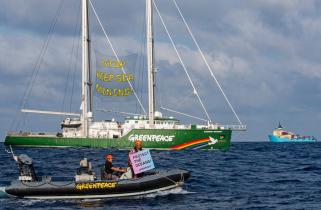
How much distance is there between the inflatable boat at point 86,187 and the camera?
2722cm

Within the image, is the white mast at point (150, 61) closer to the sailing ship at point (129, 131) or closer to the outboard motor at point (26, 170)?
the sailing ship at point (129, 131)

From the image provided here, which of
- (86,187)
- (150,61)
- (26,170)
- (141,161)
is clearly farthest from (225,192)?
(150,61)

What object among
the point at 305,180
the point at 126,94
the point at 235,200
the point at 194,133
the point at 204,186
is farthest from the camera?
the point at 126,94

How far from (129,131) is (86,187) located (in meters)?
41.1

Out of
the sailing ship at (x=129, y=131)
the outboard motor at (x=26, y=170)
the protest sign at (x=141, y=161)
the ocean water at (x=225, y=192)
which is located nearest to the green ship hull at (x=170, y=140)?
the sailing ship at (x=129, y=131)

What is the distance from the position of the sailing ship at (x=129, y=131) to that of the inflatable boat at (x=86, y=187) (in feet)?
128

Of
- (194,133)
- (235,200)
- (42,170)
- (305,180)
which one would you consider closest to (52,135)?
(194,133)

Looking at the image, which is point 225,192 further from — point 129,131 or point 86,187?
point 129,131

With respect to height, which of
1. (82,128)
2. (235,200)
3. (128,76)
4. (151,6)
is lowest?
(235,200)

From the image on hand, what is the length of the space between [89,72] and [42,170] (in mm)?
31667

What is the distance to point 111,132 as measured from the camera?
7144 centimetres

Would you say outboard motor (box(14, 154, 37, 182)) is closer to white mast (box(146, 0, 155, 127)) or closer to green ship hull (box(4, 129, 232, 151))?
green ship hull (box(4, 129, 232, 151))

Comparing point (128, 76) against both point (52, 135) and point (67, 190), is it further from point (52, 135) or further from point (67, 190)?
point (67, 190)

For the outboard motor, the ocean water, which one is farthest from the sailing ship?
the outboard motor
